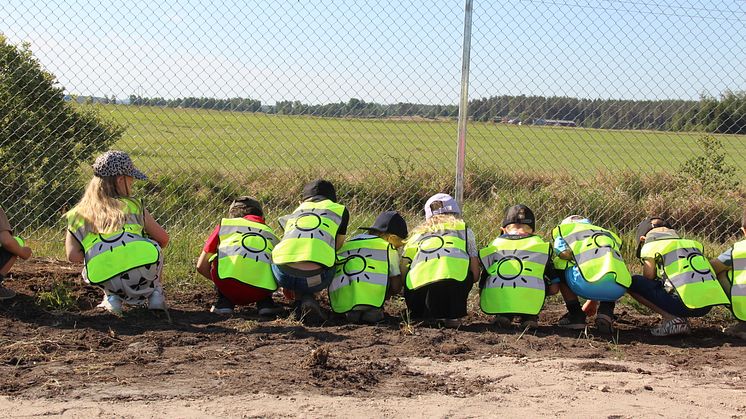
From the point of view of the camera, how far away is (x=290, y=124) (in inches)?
314

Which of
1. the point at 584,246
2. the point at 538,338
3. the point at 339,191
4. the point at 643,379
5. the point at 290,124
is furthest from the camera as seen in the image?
the point at 339,191

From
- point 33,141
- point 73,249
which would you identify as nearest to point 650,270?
point 73,249

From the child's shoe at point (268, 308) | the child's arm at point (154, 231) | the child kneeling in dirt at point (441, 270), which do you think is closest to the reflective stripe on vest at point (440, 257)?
the child kneeling in dirt at point (441, 270)

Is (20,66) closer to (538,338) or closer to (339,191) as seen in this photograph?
(339,191)

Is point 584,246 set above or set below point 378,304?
above

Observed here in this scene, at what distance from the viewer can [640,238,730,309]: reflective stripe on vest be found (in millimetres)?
5746

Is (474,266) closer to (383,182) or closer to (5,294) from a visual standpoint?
(383,182)

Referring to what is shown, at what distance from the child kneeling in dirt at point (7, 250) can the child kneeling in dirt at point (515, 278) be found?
11.0 ft

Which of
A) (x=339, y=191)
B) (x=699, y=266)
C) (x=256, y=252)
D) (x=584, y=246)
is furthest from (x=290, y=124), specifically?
(x=699, y=266)

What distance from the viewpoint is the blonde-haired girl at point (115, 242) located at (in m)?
5.73

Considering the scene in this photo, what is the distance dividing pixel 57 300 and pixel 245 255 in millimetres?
1449

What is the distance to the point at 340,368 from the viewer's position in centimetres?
466

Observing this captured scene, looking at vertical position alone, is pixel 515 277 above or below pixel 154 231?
below

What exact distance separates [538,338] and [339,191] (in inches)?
165
